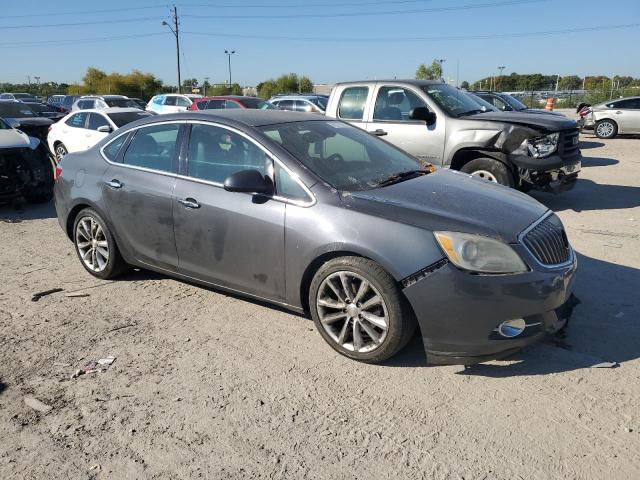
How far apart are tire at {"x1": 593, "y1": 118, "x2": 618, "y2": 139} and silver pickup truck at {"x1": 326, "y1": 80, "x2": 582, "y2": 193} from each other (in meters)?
12.1

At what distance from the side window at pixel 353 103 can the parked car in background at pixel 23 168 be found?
16.6ft

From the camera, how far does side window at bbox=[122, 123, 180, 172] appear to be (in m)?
4.54

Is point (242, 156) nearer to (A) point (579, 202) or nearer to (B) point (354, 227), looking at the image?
(B) point (354, 227)

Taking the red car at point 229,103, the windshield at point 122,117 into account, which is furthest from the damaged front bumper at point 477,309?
the red car at point 229,103

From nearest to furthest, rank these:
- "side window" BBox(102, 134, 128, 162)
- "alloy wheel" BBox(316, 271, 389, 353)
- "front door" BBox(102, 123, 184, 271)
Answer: "alloy wheel" BBox(316, 271, 389, 353)
"front door" BBox(102, 123, 184, 271)
"side window" BBox(102, 134, 128, 162)

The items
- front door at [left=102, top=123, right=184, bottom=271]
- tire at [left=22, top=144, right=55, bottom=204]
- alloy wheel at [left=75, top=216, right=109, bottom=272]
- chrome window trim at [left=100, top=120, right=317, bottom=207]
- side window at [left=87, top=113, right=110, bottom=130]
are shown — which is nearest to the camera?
chrome window trim at [left=100, top=120, right=317, bottom=207]

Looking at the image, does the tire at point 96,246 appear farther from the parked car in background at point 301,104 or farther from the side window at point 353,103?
the parked car in background at point 301,104

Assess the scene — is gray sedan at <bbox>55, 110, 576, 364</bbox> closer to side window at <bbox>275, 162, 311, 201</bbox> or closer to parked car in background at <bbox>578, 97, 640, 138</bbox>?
side window at <bbox>275, 162, 311, 201</bbox>

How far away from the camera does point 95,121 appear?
1273cm

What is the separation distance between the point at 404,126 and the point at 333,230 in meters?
5.31

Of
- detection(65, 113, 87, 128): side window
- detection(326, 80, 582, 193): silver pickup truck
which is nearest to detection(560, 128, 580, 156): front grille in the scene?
detection(326, 80, 582, 193): silver pickup truck

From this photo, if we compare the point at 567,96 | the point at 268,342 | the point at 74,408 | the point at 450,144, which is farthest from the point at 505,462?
the point at 567,96

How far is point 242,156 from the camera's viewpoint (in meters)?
4.09

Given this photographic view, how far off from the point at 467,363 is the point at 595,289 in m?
2.14
